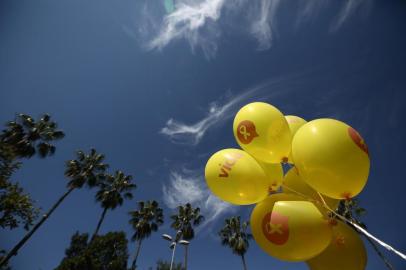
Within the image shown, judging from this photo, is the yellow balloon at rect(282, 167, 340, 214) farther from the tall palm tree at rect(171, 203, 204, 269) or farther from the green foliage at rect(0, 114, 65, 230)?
the tall palm tree at rect(171, 203, 204, 269)

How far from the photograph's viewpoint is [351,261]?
11.7 ft

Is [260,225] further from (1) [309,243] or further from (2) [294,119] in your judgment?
(2) [294,119]

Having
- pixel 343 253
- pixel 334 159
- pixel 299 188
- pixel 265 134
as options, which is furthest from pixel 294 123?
pixel 343 253

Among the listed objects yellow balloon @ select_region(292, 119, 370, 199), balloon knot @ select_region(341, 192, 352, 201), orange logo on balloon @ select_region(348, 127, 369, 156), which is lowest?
balloon knot @ select_region(341, 192, 352, 201)

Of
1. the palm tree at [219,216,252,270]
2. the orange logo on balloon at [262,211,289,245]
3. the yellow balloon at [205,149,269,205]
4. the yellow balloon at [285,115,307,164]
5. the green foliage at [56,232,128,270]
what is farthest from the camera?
the palm tree at [219,216,252,270]

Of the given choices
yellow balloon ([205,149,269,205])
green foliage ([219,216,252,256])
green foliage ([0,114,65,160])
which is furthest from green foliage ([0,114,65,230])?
green foliage ([219,216,252,256])

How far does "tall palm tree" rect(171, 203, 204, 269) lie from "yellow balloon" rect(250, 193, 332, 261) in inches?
968

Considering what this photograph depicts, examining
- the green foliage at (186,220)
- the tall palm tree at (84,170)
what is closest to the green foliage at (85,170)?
the tall palm tree at (84,170)

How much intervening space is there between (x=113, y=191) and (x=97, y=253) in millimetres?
6011

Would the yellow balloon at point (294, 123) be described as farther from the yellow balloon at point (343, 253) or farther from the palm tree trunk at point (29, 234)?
the palm tree trunk at point (29, 234)

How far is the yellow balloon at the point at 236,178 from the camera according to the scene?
13.4 feet

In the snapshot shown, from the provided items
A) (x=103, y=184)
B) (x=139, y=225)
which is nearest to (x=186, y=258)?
(x=139, y=225)

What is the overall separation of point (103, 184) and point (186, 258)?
12.4 metres

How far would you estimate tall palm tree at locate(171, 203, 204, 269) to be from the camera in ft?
86.9
